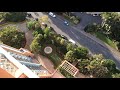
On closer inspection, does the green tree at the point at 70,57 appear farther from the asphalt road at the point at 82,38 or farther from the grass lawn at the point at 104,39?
the grass lawn at the point at 104,39

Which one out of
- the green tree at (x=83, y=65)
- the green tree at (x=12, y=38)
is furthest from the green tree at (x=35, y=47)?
the green tree at (x=83, y=65)

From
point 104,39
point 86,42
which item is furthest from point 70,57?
point 104,39

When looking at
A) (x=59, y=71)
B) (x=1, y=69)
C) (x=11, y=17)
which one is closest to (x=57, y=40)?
(x=59, y=71)

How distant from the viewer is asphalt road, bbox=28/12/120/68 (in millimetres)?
10602

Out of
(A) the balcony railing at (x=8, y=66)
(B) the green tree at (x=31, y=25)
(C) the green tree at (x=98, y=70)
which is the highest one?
(B) the green tree at (x=31, y=25)

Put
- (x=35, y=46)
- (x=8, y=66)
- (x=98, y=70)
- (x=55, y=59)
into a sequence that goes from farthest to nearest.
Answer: (x=35, y=46)
(x=55, y=59)
(x=98, y=70)
(x=8, y=66)

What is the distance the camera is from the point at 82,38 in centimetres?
1120

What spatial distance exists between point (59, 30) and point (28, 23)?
1.23 m

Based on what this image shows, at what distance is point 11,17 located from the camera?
11875 millimetres

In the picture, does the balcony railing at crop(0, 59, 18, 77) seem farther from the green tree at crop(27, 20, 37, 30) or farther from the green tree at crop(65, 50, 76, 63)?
the green tree at crop(27, 20, 37, 30)

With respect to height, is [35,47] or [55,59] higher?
[35,47]

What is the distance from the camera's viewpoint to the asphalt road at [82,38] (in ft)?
34.8

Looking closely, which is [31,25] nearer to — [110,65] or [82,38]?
[82,38]
